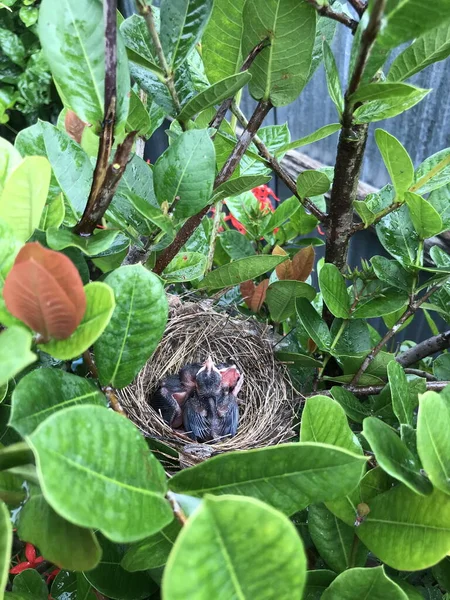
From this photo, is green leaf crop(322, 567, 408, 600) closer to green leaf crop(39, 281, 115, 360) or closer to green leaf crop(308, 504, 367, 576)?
green leaf crop(308, 504, 367, 576)

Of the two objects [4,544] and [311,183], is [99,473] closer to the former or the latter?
[4,544]

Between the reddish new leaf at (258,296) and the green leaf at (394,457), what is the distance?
495 mm

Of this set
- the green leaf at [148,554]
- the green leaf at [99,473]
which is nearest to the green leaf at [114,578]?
the green leaf at [148,554]

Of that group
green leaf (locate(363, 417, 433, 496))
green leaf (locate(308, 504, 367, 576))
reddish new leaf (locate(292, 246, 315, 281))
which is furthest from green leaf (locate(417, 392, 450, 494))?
reddish new leaf (locate(292, 246, 315, 281))

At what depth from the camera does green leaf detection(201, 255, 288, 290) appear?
0.65 m

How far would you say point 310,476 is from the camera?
294mm

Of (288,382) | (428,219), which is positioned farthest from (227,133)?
(288,382)

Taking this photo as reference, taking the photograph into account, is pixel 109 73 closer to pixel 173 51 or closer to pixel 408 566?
pixel 173 51

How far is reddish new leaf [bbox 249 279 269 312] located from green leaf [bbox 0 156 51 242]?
0.53m

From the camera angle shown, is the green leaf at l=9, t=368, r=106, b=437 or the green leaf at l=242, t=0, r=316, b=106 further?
the green leaf at l=242, t=0, r=316, b=106

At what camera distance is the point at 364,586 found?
0.33 m

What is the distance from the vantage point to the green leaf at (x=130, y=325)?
14.9 inches

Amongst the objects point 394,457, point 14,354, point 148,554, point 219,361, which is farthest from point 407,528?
point 219,361

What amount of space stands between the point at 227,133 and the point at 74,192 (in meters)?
0.28
